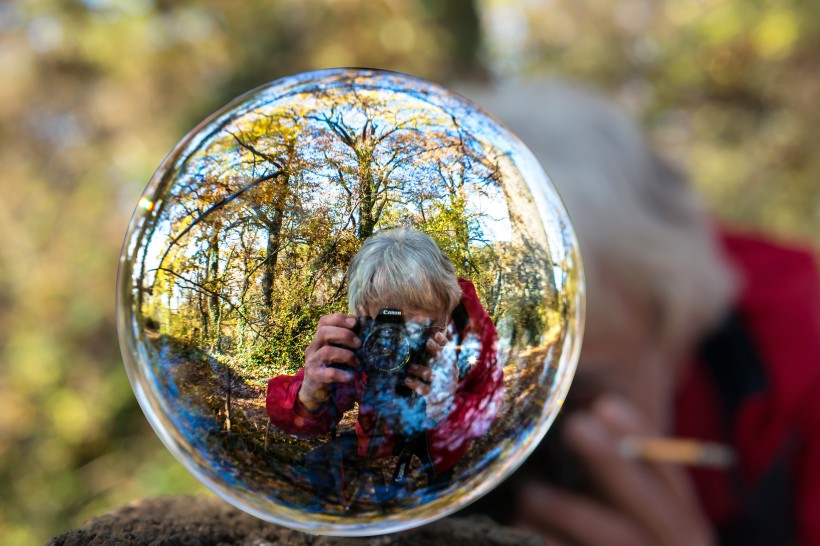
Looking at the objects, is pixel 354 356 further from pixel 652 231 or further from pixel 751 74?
pixel 751 74

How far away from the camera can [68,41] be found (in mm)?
5305

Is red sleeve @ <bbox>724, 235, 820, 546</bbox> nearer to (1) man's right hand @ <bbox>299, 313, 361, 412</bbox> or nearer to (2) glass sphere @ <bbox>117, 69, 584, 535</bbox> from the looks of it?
(2) glass sphere @ <bbox>117, 69, 584, 535</bbox>

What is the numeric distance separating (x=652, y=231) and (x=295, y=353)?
2.28m

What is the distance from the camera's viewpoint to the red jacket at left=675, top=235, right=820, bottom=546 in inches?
99.0

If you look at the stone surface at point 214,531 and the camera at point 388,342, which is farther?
the stone surface at point 214,531

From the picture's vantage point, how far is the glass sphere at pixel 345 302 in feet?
2.22

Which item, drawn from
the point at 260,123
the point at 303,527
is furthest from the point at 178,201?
the point at 303,527

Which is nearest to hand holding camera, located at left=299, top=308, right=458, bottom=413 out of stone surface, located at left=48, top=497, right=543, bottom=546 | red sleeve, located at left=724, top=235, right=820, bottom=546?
stone surface, located at left=48, top=497, right=543, bottom=546

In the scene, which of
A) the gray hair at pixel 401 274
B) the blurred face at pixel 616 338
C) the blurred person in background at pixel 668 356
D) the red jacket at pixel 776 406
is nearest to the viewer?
the gray hair at pixel 401 274

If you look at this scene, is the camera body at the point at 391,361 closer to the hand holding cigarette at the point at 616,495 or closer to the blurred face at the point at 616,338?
the hand holding cigarette at the point at 616,495

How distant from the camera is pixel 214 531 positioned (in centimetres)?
84

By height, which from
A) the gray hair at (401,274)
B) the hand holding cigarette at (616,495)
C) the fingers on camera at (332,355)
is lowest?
the hand holding cigarette at (616,495)

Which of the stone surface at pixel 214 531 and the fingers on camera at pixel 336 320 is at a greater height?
the fingers on camera at pixel 336 320

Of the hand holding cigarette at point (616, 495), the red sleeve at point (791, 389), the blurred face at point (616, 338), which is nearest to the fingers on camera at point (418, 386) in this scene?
the hand holding cigarette at point (616, 495)
